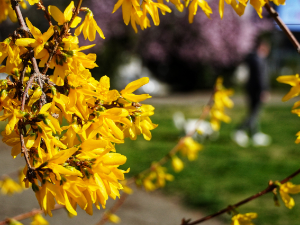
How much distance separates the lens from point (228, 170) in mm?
5043

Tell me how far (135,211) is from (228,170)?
1.76 meters

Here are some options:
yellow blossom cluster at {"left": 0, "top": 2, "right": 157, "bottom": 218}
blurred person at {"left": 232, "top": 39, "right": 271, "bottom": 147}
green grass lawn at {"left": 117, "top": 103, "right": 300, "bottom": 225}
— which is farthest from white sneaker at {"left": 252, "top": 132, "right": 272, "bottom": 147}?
yellow blossom cluster at {"left": 0, "top": 2, "right": 157, "bottom": 218}

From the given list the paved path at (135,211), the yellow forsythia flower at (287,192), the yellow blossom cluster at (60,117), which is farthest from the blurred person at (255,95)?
the yellow blossom cluster at (60,117)

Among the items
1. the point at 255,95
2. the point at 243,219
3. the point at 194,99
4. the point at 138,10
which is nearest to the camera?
the point at 138,10

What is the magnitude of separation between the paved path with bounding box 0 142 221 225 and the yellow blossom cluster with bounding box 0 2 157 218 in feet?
9.72

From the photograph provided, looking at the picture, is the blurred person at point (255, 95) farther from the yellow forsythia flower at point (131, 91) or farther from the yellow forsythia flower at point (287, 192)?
the yellow forsythia flower at point (131, 91)

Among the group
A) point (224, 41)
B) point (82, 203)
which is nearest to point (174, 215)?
point (82, 203)

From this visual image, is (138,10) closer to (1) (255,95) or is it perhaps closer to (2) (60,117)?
(2) (60,117)

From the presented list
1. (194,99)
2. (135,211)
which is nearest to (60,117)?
(135,211)

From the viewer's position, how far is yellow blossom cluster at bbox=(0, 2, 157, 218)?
753mm

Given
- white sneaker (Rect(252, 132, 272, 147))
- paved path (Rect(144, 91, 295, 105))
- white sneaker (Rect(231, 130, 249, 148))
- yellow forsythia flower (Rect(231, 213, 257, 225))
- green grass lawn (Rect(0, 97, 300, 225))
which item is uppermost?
yellow forsythia flower (Rect(231, 213, 257, 225))

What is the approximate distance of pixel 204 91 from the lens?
1750cm

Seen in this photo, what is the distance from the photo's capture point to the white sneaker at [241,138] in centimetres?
664

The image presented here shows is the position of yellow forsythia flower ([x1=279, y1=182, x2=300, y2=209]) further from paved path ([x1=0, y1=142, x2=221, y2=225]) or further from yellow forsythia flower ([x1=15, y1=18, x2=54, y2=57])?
paved path ([x1=0, y1=142, x2=221, y2=225])
